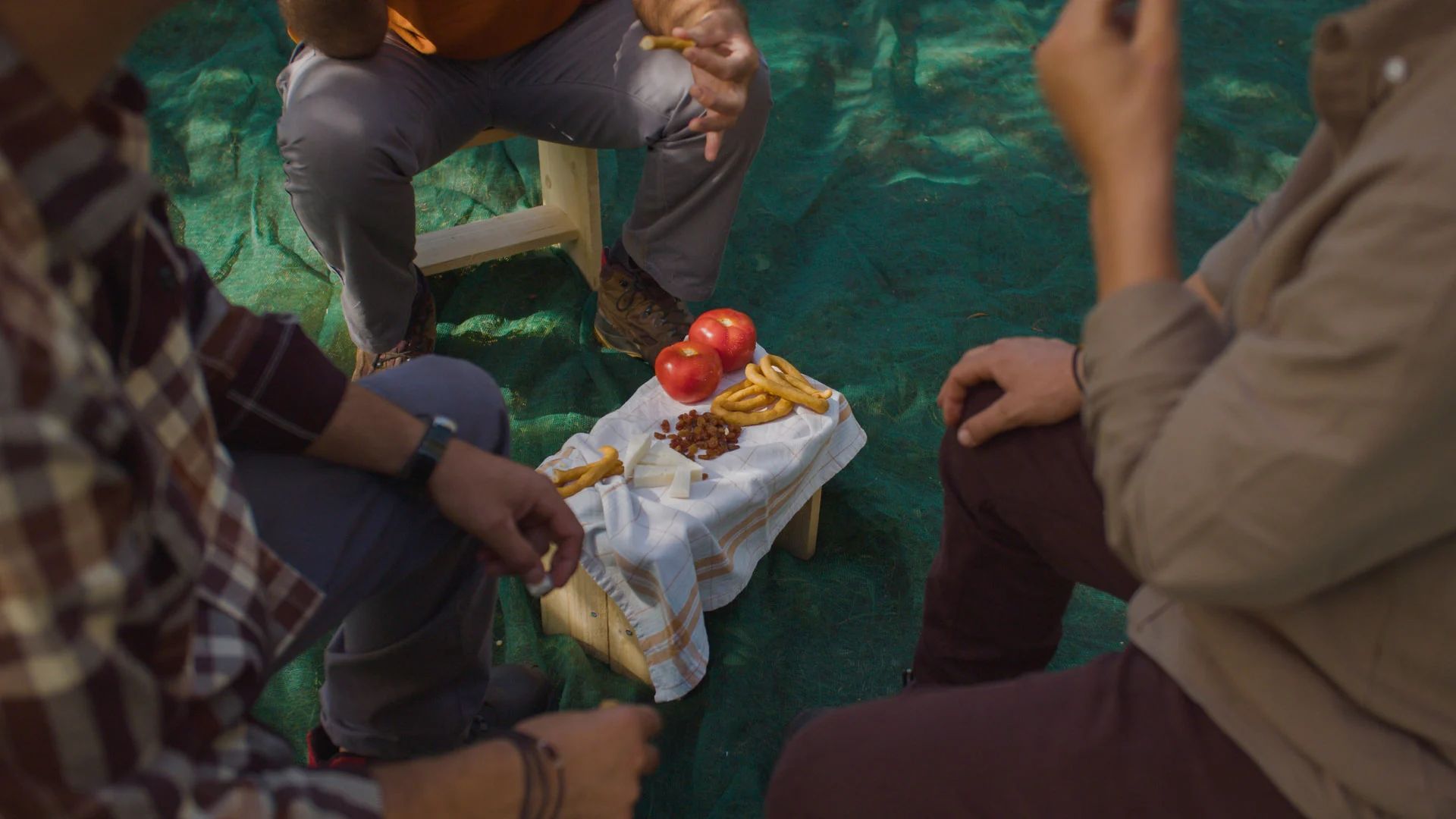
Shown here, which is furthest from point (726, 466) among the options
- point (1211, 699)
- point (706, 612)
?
point (1211, 699)

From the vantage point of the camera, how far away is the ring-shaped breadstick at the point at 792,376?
238 centimetres

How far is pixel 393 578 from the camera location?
56.5 inches

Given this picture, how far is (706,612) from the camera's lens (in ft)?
7.52

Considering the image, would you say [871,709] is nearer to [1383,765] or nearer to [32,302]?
[1383,765]

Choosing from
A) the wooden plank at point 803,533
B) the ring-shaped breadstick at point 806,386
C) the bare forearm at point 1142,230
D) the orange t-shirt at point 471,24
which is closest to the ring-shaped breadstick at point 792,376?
the ring-shaped breadstick at point 806,386

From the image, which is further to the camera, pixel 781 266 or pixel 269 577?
pixel 781 266

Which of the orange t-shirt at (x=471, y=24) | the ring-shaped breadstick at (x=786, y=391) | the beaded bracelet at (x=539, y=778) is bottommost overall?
the ring-shaped breadstick at (x=786, y=391)

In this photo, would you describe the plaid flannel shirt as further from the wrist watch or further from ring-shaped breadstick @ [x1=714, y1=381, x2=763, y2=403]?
ring-shaped breadstick @ [x1=714, y1=381, x2=763, y2=403]

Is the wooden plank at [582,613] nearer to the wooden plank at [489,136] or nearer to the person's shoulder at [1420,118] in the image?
the wooden plank at [489,136]

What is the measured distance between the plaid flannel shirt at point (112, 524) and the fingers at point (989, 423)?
988 mm

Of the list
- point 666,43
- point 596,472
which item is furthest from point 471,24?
point 596,472

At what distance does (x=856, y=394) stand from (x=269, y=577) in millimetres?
1949

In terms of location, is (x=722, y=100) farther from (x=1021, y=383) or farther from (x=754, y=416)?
(x=1021, y=383)

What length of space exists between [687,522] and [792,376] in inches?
21.9
